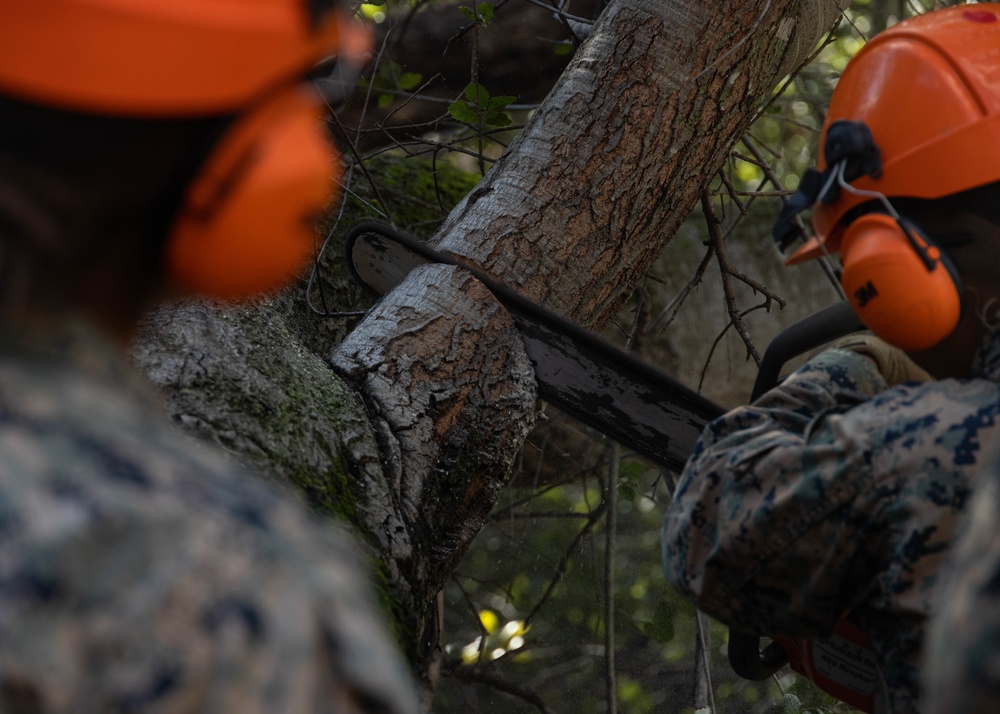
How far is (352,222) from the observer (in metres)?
2.94

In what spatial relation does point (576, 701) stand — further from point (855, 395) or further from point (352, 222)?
point (855, 395)

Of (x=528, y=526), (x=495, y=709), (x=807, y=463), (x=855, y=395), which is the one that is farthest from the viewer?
(x=528, y=526)

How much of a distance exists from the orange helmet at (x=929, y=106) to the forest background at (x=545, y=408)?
31.0 inches

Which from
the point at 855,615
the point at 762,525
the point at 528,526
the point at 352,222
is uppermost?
the point at 762,525

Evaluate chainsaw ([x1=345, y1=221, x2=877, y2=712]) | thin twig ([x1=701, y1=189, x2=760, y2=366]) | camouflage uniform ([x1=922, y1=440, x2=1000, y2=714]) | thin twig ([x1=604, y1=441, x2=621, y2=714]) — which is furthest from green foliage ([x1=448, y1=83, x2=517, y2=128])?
camouflage uniform ([x1=922, y1=440, x2=1000, y2=714])

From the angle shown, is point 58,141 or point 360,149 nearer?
point 58,141

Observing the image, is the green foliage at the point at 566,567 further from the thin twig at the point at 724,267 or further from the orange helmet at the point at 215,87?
the orange helmet at the point at 215,87

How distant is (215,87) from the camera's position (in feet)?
2.76

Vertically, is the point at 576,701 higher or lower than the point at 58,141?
lower

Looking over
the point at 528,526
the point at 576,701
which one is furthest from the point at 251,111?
the point at 576,701

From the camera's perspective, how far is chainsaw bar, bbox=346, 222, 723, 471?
2.09 m

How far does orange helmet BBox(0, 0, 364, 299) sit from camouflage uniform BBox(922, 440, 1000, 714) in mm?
644

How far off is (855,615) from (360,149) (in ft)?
9.22

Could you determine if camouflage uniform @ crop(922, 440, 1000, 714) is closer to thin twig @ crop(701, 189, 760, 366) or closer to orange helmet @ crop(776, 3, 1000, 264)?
orange helmet @ crop(776, 3, 1000, 264)
